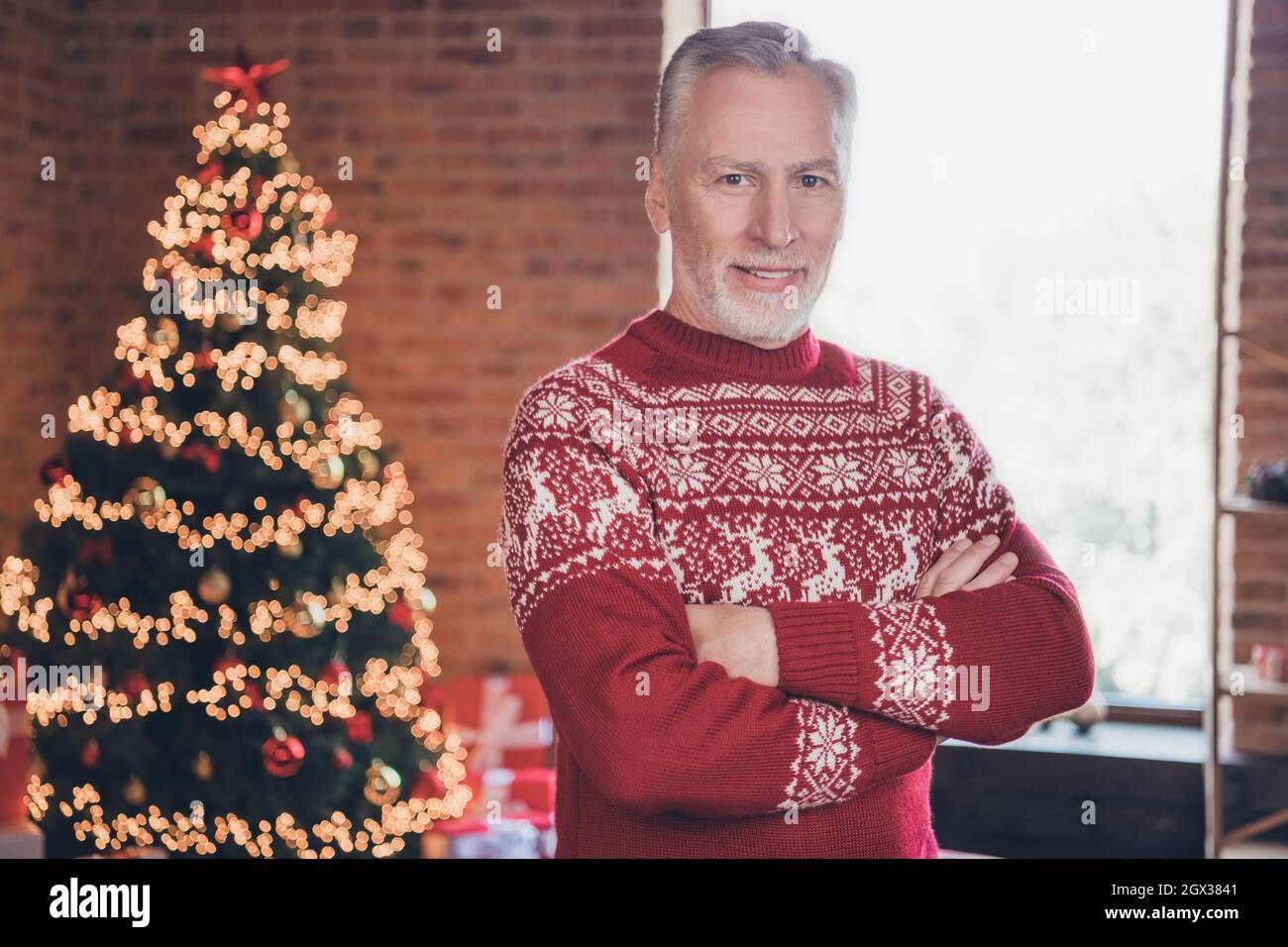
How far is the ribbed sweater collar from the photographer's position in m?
1.35

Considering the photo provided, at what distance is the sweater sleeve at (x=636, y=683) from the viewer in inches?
44.9

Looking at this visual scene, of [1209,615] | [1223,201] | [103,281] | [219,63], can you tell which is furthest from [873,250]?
[103,281]

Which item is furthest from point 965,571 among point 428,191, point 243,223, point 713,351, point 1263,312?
point 428,191

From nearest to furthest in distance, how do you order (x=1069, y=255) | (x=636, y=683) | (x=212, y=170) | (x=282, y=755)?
1. (x=636, y=683)
2. (x=282, y=755)
3. (x=212, y=170)
4. (x=1069, y=255)

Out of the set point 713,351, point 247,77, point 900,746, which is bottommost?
point 900,746

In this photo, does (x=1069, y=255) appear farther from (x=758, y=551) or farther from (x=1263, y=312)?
(x=758, y=551)

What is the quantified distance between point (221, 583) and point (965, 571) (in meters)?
1.87

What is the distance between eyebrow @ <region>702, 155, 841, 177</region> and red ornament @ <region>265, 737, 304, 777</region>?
6.13 feet

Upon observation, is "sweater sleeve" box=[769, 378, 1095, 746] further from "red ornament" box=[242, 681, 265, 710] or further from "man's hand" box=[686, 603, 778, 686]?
"red ornament" box=[242, 681, 265, 710]

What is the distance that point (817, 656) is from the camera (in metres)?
1.20

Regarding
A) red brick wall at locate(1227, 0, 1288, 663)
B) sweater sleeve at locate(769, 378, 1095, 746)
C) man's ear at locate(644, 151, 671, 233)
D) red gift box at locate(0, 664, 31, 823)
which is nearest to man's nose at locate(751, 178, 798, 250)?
man's ear at locate(644, 151, 671, 233)

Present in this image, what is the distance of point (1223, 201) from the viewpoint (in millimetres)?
2975

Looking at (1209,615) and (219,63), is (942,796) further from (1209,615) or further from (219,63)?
(219,63)

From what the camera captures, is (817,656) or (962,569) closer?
(817,656)
